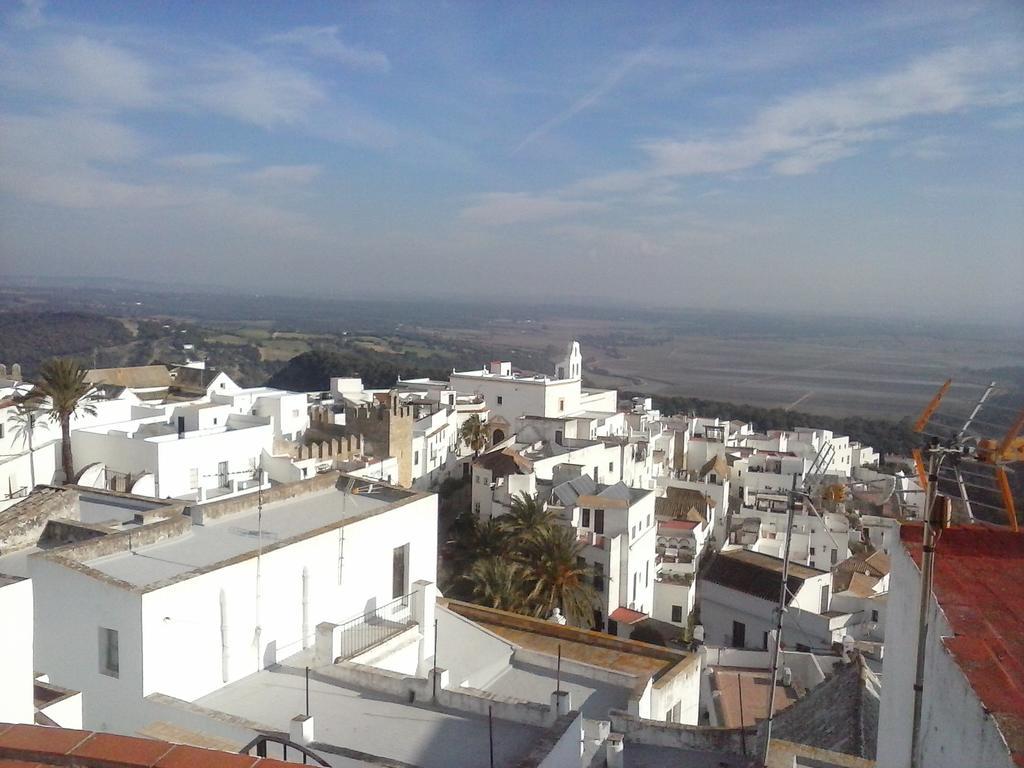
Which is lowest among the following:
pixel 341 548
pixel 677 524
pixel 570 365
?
pixel 677 524

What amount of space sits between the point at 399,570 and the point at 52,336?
4234 cm

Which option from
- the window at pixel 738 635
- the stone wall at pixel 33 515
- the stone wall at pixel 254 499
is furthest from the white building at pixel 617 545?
the stone wall at pixel 33 515

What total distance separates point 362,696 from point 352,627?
135 centimetres

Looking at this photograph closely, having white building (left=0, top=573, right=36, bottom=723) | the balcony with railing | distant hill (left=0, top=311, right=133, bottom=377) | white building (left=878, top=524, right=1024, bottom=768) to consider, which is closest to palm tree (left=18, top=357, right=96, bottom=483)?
the balcony with railing

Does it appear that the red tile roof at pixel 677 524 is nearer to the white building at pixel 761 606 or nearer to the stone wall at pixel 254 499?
the white building at pixel 761 606

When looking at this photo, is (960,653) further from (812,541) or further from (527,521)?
(812,541)

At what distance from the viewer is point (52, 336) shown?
45562 mm

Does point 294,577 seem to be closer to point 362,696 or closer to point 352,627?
point 352,627

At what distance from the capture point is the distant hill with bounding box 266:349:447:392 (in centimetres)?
5734

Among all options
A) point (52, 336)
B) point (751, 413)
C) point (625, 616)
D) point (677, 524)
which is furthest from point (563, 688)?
point (751, 413)

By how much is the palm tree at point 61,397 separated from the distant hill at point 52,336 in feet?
38.8

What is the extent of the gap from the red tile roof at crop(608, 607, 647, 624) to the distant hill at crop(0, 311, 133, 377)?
22102 mm

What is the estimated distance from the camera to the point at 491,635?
9789 millimetres

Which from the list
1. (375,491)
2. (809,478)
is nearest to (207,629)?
(375,491)
